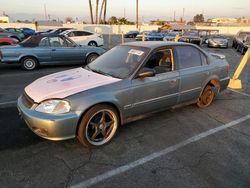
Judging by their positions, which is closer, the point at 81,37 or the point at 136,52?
the point at 136,52

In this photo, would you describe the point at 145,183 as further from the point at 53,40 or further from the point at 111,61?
the point at 53,40

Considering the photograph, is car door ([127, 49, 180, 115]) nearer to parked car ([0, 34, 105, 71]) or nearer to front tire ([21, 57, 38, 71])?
parked car ([0, 34, 105, 71])

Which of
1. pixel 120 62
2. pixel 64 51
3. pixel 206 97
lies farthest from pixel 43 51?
pixel 206 97

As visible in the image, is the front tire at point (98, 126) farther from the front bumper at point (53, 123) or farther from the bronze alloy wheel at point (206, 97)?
the bronze alloy wheel at point (206, 97)

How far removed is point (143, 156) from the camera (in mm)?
3113

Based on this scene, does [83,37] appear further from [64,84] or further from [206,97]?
[64,84]

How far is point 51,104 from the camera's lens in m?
2.96

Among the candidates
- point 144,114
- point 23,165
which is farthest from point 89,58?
point 23,165

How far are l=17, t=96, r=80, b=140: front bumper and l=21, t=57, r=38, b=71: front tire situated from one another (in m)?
6.38

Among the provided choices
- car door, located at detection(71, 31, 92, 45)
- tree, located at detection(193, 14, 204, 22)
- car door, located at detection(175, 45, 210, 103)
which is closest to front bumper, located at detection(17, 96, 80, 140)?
car door, located at detection(175, 45, 210, 103)

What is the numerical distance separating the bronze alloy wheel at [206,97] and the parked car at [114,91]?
→ 0.37 ft

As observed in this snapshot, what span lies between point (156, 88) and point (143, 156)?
1.25m

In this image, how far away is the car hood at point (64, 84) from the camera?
3061 millimetres

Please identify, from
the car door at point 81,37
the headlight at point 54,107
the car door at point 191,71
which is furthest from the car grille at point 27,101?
the car door at point 81,37
